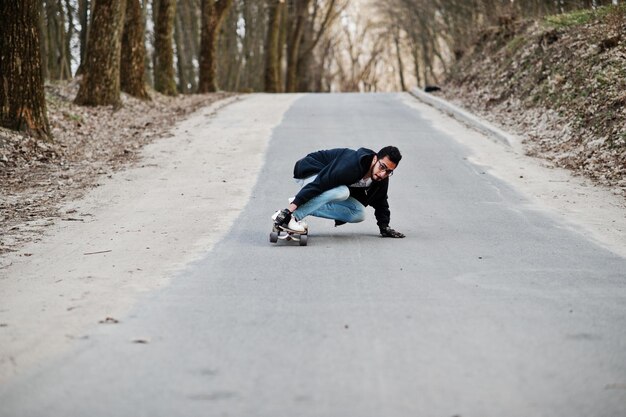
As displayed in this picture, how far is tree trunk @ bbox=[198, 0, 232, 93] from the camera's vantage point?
3559cm

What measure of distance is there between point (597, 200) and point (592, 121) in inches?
201

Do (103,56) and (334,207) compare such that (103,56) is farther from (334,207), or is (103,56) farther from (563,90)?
(334,207)

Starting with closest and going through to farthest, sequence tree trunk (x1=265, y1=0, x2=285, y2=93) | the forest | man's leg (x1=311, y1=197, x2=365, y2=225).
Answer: man's leg (x1=311, y1=197, x2=365, y2=225) < the forest < tree trunk (x1=265, y1=0, x2=285, y2=93)

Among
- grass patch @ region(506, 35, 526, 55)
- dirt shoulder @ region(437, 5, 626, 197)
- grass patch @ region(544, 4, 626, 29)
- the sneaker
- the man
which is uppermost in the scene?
grass patch @ region(544, 4, 626, 29)

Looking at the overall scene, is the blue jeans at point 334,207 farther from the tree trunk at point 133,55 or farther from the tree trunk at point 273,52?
the tree trunk at point 273,52

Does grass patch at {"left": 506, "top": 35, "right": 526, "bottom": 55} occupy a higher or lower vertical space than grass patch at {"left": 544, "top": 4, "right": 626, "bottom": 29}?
lower

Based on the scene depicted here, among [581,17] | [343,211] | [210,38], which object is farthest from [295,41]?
[343,211]

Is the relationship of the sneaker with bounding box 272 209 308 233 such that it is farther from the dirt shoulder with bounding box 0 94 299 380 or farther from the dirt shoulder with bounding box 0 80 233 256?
the dirt shoulder with bounding box 0 80 233 256

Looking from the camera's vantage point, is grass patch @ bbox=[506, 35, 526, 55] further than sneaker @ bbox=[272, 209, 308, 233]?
Yes

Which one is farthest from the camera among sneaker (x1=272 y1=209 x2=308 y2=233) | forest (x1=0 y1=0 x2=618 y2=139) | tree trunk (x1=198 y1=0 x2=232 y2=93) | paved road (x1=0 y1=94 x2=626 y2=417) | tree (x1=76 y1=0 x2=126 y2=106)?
tree trunk (x1=198 y1=0 x2=232 y2=93)

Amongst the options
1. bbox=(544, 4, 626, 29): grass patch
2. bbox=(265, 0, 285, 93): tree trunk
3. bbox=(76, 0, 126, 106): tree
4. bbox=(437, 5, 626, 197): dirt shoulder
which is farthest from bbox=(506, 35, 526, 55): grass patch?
bbox=(265, 0, 285, 93): tree trunk

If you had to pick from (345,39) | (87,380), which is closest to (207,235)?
(87,380)

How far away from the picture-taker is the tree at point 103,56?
2256 cm

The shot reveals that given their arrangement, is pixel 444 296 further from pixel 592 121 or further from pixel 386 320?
pixel 592 121
